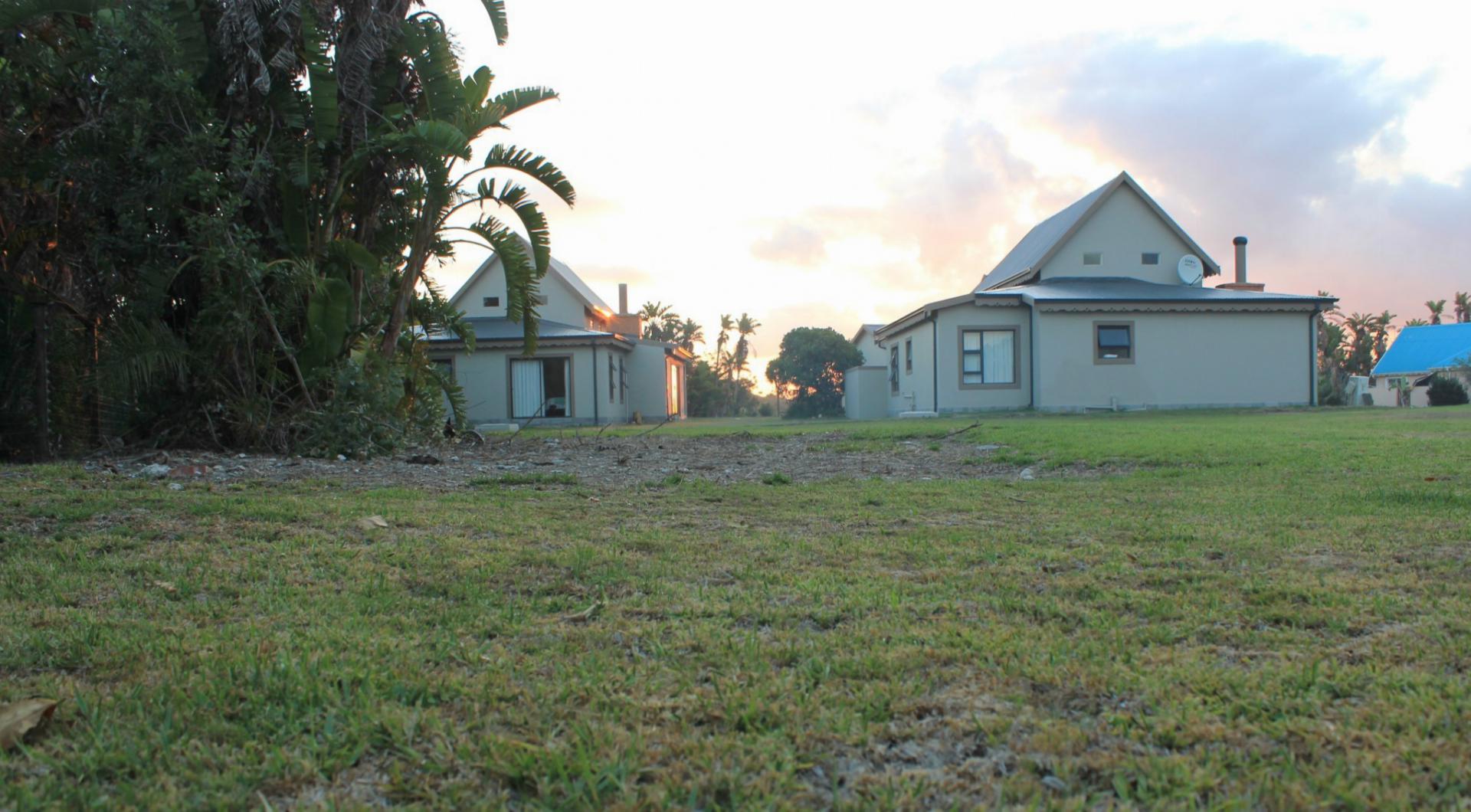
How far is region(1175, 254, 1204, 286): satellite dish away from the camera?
24.8 meters

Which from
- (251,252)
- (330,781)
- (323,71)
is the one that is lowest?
(330,781)

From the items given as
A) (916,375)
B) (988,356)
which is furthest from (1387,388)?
(988,356)

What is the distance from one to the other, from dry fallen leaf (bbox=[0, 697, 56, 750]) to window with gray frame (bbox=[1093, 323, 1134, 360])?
74.2ft

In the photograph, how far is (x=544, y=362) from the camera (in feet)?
85.6

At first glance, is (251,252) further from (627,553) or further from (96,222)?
(627,553)

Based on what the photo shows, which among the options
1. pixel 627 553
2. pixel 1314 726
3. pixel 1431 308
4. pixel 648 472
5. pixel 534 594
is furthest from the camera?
pixel 1431 308

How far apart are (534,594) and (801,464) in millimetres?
A: 6015

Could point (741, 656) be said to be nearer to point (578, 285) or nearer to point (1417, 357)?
point (578, 285)

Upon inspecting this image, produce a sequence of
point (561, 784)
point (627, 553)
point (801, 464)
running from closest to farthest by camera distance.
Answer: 1. point (561, 784)
2. point (627, 553)
3. point (801, 464)

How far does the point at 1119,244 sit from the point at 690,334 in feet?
139

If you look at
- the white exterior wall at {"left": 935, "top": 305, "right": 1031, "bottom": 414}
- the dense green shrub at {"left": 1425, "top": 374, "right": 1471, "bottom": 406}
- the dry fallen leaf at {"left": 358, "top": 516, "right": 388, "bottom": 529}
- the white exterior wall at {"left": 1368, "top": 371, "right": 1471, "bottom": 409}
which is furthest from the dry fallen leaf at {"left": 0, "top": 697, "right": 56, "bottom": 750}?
the white exterior wall at {"left": 1368, "top": 371, "right": 1471, "bottom": 409}

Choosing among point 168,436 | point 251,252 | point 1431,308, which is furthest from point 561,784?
point 1431,308

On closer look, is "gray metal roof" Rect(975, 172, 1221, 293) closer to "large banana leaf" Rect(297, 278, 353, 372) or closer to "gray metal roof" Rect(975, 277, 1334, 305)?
"gray metal roof" Rect(975, 277, 1334, 305)

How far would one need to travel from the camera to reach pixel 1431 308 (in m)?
66.1
